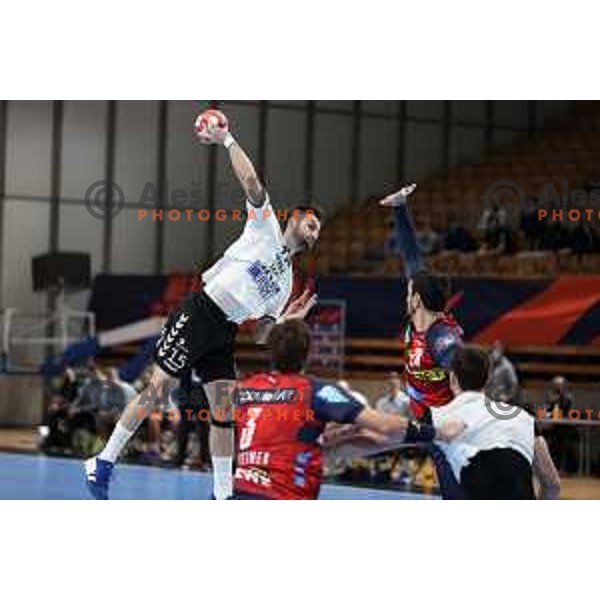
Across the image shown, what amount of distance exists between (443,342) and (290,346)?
11.6 feet

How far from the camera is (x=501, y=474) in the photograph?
339 inches

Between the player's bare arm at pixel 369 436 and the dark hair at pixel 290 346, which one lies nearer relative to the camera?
the player's bare arm at pixel 369 436

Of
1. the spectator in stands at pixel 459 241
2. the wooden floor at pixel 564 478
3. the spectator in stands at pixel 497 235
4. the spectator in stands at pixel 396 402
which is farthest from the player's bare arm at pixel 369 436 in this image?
the spectator in stands at pixel 459 241

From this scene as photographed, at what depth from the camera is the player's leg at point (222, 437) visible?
11.3 meters

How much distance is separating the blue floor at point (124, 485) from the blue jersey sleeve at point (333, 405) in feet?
20.3

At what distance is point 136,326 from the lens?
969 inches

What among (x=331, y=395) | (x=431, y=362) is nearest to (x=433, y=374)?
(x=431, y=362)

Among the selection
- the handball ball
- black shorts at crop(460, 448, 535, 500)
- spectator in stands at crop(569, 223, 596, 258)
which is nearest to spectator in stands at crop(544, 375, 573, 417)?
spectator in stands at crop(569, 223, 596, 258)

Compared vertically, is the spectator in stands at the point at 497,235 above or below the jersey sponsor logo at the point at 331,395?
above

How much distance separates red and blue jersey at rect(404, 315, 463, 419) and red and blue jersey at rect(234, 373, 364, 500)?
3302 millimetres

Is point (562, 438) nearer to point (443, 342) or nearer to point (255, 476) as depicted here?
point (443, 342)

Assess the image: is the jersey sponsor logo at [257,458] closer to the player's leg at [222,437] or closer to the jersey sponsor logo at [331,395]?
the jersey sponsor logo at [331,395]

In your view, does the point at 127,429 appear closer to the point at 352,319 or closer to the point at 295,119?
the point at 352,319
